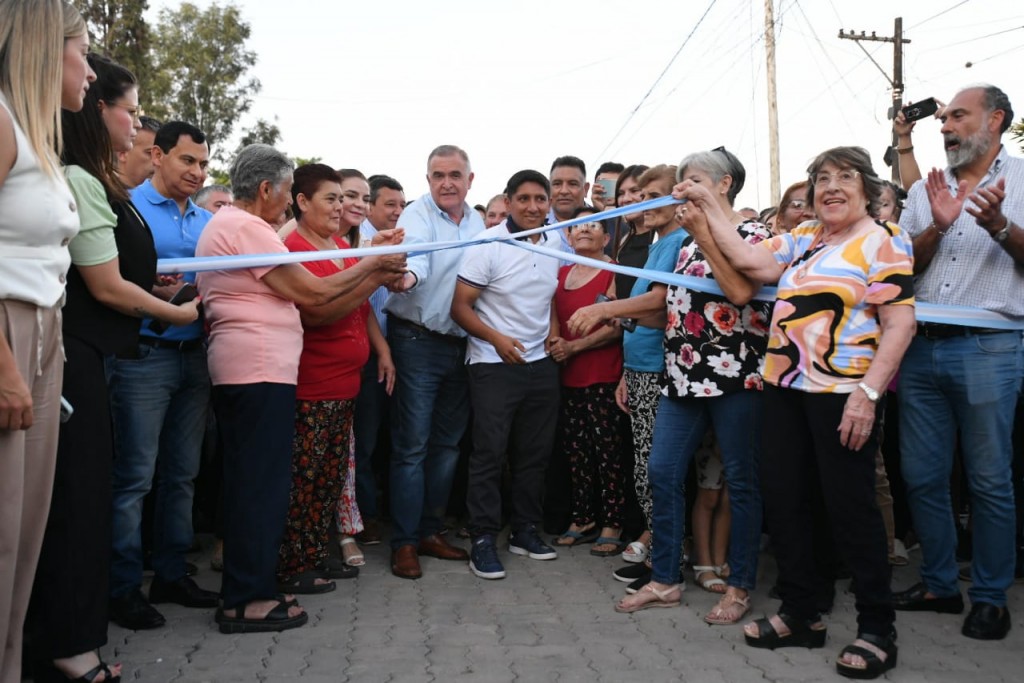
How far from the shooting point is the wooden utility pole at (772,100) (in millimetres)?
18625

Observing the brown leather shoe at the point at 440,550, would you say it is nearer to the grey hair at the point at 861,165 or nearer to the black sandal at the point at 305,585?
the black sandal at the point at 305,585

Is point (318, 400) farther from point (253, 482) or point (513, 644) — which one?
point (513, 644)

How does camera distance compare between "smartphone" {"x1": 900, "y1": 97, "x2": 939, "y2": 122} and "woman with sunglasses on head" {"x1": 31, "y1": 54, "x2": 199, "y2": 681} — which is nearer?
"woman with sunglasses on head" {"x1": 31, "y1": 54, "x2": 199, "y2": 681}

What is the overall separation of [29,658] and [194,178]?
2199mm

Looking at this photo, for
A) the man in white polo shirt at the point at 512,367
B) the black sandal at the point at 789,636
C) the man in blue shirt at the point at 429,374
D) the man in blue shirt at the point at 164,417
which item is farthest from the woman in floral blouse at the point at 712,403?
the man in blue shirt at the point at 164,417

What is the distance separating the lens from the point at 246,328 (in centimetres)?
403

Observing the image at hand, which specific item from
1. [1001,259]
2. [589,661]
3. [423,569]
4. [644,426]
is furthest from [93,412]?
[1001,259]

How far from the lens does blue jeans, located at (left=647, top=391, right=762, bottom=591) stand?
4305mm

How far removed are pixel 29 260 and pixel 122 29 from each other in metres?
29.5

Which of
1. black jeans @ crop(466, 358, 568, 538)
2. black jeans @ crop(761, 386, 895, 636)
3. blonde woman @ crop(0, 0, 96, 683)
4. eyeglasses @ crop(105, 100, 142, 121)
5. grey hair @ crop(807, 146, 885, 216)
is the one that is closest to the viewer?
blonde woman @ crop(0, 0, 96, 683)

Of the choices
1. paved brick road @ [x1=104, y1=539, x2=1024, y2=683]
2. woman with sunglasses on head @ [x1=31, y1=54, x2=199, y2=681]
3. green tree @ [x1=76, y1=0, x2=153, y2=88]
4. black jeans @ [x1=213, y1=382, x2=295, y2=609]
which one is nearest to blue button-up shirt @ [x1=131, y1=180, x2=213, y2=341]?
black jeans @ [x1=213, y1=382, x2=295, y2=609]

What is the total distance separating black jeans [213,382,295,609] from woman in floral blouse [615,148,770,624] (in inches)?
64.7

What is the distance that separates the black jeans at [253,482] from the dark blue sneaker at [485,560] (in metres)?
1.28

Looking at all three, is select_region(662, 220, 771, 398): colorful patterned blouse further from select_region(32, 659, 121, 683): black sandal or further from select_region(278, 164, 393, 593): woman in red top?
select_region(32, 659, 121, 683): black sandal
